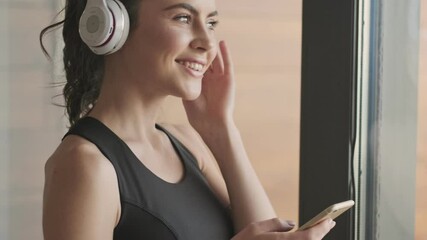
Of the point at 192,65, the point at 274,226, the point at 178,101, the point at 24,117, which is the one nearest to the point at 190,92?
the point at 192,65

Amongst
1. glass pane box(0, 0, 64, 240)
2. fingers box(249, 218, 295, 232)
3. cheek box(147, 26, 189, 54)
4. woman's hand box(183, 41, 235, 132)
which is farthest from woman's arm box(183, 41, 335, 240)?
glass pane box(0, 0, 64, 240)

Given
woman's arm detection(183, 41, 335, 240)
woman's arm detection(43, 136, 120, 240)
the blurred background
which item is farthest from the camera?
the blurred background

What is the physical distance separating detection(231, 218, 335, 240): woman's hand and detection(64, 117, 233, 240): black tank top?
98 millimetres

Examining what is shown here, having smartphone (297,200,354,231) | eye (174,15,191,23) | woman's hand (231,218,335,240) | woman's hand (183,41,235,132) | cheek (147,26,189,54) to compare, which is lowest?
woman's hand (231,218,335,240)

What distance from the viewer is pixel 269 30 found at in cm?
183

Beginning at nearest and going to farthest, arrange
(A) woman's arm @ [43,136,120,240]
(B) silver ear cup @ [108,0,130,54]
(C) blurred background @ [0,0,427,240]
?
(A) woman's arm @ [43,136,120,240]
(B) silver ear cup @ [108,0,130,54]
(C) blurred background @ [0,0,427,240]

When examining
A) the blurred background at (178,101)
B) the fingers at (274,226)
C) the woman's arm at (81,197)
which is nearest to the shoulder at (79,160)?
the woman's arm at (81,197)

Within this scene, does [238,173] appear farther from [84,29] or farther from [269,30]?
[269,30]

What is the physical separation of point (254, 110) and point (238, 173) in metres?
0.49

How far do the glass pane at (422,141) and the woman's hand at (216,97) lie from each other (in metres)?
0.38

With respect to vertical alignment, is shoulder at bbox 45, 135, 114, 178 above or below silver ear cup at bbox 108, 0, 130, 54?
below

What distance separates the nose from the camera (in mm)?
1231

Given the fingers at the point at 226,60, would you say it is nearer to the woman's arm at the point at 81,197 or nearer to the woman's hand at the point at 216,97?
the woman's hand at the point at 216,97

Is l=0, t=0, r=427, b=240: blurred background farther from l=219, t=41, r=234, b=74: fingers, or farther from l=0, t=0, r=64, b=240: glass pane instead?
l=219, t=41, r=234, b=74: fingers
